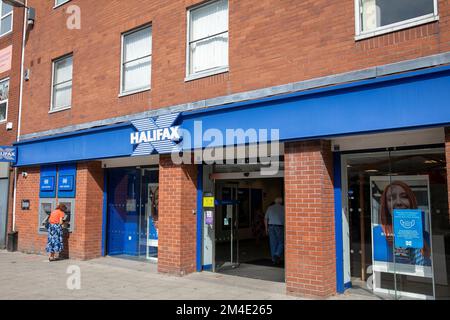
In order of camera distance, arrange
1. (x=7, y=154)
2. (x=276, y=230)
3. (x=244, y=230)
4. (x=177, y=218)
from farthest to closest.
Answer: (x=244, y=230), (x=7, y=154), (x=276, y=230), (x=177, y=218)

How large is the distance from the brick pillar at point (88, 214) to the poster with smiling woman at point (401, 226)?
7.25 meters

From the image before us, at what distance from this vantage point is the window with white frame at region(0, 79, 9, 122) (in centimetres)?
1459

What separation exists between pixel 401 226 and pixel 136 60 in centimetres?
707

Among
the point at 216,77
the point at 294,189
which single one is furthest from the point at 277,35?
the point at 294,189

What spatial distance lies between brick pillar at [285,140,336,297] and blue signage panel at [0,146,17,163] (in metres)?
9.74

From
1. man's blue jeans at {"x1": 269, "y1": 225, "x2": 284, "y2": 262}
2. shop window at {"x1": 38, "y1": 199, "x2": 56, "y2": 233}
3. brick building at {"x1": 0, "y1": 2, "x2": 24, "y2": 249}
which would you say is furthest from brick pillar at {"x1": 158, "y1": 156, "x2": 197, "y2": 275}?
brick building at {"x1": 0, "y1": 2, "x2": 24, "y2": 249}

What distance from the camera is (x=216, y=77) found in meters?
8.45

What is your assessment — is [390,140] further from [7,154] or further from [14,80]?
[14,80]

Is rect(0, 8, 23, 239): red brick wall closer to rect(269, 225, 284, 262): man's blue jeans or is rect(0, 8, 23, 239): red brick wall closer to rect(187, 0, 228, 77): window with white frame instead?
rect(187, 0, 228, 77): window with white frame

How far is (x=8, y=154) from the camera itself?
13180mm

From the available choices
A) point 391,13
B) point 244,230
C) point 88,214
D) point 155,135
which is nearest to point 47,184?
point 88,214

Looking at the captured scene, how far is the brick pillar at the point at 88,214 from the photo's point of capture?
1116 centimetres

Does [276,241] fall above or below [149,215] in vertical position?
below

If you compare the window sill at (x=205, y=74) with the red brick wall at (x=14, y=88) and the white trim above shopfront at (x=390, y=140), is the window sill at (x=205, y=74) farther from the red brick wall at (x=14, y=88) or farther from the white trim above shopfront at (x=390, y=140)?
the red brick wall at (x=14, y=88)
